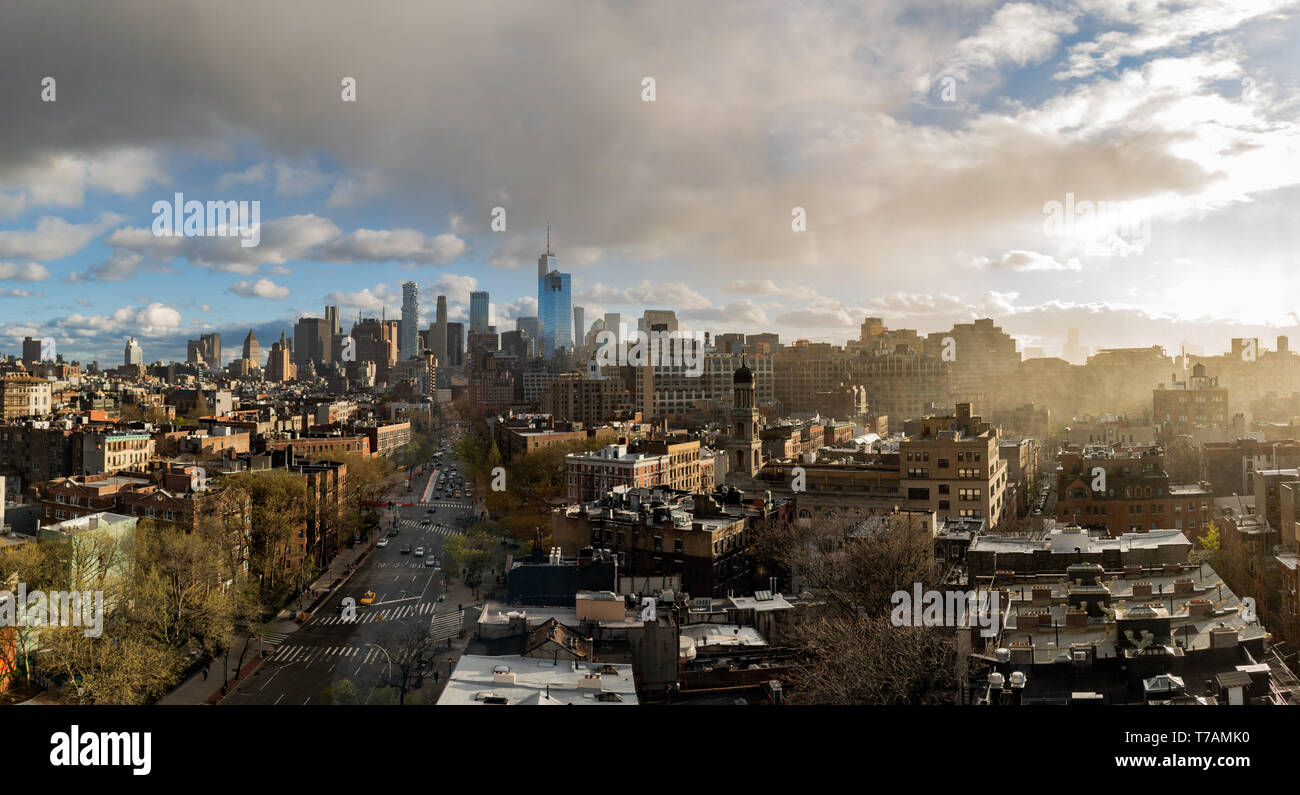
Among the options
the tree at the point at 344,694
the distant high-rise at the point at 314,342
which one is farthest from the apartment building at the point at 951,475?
the distant high-rise at the point at 314,342

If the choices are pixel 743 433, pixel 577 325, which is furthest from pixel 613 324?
pixel 743 433

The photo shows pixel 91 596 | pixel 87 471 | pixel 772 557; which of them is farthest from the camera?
pixel 87 471

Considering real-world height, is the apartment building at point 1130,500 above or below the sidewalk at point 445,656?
above

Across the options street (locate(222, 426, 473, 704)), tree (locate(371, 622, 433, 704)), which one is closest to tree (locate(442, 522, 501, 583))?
street (locate(222, 426, 473, 704))

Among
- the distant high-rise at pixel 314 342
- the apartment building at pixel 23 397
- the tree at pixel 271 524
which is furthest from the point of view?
the distant high-rise at pixel 314 342

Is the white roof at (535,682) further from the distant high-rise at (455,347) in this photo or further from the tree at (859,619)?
the distant high-rise at (455,347)

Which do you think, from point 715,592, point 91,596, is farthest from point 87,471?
point 715,592
